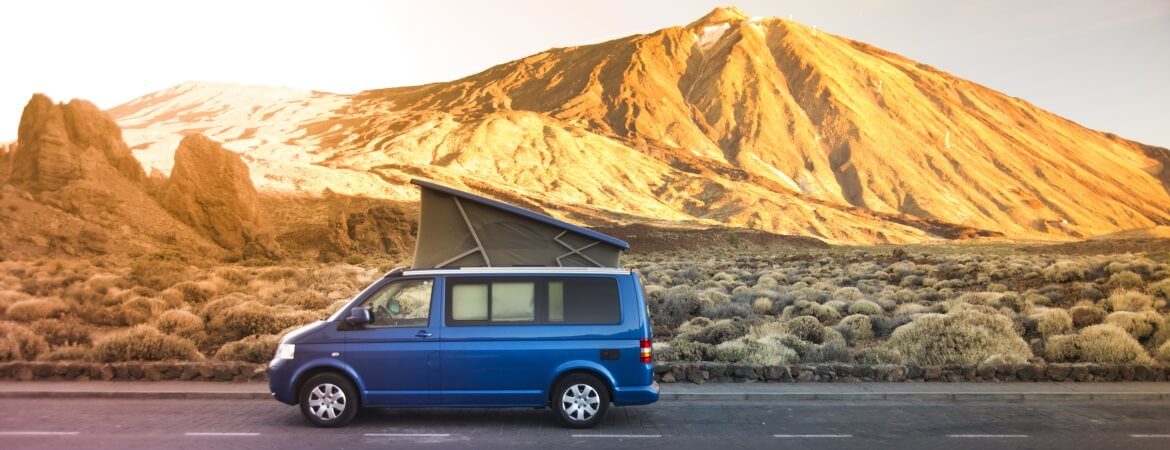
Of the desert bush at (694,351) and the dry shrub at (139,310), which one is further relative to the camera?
the dry shrub at (139,310)

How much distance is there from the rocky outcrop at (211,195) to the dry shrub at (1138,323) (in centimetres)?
4845

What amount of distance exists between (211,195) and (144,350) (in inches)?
1797

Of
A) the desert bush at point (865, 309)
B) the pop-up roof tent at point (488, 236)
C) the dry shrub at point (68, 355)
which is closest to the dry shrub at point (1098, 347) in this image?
the desert bush at point (865, 309)

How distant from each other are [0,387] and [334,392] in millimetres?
5710

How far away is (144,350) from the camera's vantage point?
47.1ft

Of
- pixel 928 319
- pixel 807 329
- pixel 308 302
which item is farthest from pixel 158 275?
pixel 928 319

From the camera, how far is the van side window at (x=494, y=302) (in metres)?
9.85

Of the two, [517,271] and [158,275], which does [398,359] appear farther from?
[158,275]

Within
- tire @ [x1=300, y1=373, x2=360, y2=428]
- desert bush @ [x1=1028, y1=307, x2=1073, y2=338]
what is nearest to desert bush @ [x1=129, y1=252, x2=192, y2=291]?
tire @ [x1=300, y1=373, x2=360, y2=428]

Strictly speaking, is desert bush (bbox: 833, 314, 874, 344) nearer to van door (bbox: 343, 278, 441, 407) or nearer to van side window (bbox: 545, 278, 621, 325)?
van side window (bbox: 545, 278, 621, 325)

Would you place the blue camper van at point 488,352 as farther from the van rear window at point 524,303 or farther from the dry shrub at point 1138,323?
the dry shrub at point 1138,323

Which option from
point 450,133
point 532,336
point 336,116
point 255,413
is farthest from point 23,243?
point 336,116

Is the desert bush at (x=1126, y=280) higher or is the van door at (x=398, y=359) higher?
the desert bush at (x=1126, y=280)

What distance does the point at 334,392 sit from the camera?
9938 millimetres
